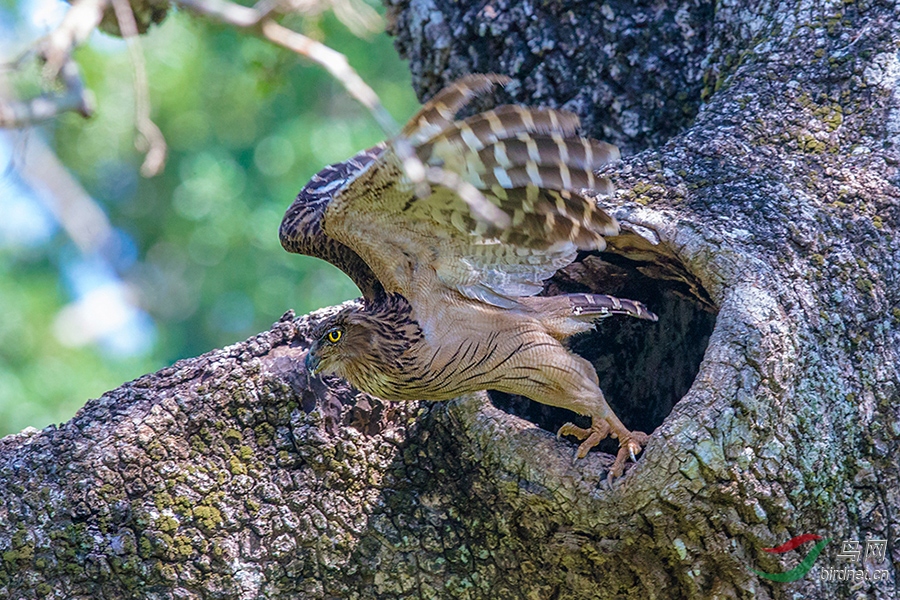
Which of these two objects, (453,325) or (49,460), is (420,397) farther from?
(49,460)

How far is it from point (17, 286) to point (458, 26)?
333 inches

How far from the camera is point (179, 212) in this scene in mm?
12070

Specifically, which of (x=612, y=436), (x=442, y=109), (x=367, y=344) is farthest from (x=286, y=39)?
(x=612, y=436)

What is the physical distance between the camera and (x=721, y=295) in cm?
275

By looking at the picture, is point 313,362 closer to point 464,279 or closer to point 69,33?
point 464,279

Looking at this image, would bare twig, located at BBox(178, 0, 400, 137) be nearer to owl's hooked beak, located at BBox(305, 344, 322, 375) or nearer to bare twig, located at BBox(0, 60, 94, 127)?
bare twig, located at BBox(0, 60, 94, 127)

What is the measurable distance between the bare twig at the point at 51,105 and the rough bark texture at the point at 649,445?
98 cm

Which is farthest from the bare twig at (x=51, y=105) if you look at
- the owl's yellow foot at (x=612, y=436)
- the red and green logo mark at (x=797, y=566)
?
the red and green logo mark at (x=797, y=566)

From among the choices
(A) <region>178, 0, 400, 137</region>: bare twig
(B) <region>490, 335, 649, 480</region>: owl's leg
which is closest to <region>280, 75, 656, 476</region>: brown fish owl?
(B) <region>490, 335, 649, 480</region>: owl's leg

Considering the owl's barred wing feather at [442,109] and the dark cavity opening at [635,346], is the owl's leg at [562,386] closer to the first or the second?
the dark cavity opening at [635,346]

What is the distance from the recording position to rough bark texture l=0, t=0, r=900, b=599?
8.43 feet

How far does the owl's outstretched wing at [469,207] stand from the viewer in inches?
93.5

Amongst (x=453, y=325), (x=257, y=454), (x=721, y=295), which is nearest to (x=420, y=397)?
(x=453, y=325)

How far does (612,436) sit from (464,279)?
767 millimetres
